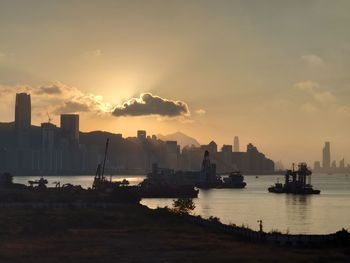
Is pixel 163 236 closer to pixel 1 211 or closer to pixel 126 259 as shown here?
pixel 126 259

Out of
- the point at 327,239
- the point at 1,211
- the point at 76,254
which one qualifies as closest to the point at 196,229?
the point at 327,239

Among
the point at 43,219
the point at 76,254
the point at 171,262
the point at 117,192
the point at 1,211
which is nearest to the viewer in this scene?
the point at 171,262

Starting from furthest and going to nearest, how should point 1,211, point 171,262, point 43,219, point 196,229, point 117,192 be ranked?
point 117,192 → point 1,211 → point 43,219 → point 196,229 → point 171,262

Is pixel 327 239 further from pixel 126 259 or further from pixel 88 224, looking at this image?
pixel 88 224

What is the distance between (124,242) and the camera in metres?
75.9

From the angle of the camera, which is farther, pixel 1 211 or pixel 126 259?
pixel 1 211

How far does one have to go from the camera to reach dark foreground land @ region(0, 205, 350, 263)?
208 ft

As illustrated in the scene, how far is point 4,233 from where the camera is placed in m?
83.4

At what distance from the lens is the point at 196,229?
9225 centimetres

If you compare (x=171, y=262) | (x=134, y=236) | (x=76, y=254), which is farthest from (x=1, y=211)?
(x=171, y=262)

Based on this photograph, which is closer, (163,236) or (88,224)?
(163,236)

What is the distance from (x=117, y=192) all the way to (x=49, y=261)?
340 ft

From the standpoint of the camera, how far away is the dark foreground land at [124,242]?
2501 inches

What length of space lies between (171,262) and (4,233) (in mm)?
32342
